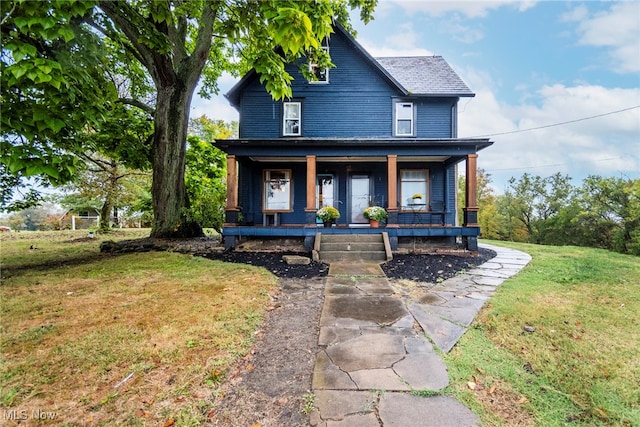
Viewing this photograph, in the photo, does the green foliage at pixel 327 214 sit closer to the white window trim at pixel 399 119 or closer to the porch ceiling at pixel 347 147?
the porch ceiling at pixel 347 147

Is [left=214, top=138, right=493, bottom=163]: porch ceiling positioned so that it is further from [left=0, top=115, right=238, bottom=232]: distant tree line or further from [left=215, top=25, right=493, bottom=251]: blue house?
[left=0, top=115, right=238, bottom=232]: distant tree line

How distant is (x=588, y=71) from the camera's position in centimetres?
1891

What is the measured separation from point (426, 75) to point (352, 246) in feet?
27.9

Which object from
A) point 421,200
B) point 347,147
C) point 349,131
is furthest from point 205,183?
point 421,200

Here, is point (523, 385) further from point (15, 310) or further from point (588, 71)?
point (588, 71)

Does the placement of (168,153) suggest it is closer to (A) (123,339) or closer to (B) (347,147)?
(B) (347,147)

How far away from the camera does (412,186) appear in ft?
34.9

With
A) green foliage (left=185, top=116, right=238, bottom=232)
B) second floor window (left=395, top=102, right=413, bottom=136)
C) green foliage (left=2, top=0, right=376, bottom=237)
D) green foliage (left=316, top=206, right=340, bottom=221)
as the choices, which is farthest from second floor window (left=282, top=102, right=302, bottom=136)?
green foliage (left=316, top=206, right=340, bottom=221)

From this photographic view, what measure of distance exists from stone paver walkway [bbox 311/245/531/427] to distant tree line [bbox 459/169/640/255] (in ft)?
78.1

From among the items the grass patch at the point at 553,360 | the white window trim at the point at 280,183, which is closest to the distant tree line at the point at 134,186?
the white window trim at the point at 280,183

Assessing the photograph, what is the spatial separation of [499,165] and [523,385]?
35860 mm

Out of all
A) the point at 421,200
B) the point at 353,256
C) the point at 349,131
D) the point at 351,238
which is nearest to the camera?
the point at 353,256

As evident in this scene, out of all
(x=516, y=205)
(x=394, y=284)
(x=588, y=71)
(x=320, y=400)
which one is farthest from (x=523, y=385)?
(x=516, y=205)

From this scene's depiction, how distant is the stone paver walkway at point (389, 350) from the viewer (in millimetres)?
1770
